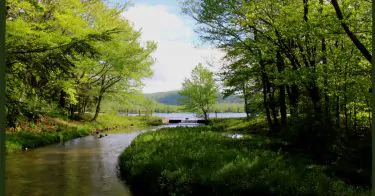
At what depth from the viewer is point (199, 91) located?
212 ft

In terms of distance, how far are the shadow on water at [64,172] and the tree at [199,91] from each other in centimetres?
3830

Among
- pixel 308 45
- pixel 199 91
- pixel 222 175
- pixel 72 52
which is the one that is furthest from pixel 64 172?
pixel 199 91

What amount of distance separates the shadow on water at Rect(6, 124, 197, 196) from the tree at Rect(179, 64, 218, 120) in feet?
126

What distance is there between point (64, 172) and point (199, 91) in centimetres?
4798

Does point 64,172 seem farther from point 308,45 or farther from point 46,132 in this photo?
point 46,132

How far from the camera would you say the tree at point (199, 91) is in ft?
Result: 210

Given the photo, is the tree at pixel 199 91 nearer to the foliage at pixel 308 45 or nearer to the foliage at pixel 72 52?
the foliage at pixel 72 52

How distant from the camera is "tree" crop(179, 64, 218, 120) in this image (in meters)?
64.0

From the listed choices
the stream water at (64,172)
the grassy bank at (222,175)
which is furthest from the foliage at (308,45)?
the stream water at (64,172)

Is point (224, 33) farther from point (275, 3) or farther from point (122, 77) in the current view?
point (122, 77)

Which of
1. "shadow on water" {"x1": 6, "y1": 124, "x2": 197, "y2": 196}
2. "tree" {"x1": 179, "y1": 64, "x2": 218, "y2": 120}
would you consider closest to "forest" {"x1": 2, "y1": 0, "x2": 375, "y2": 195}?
"shadow on water" {"x1": 6, "y1": 124, "x2": 197, "y2": 196}

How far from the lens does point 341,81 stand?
1766cm

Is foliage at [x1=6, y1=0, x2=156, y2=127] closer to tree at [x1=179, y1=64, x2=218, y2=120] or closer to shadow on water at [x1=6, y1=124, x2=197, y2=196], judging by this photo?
shadow on water at [x1=6, y1=124, x2=197, y2=196]

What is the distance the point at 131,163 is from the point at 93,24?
90.3 feet
